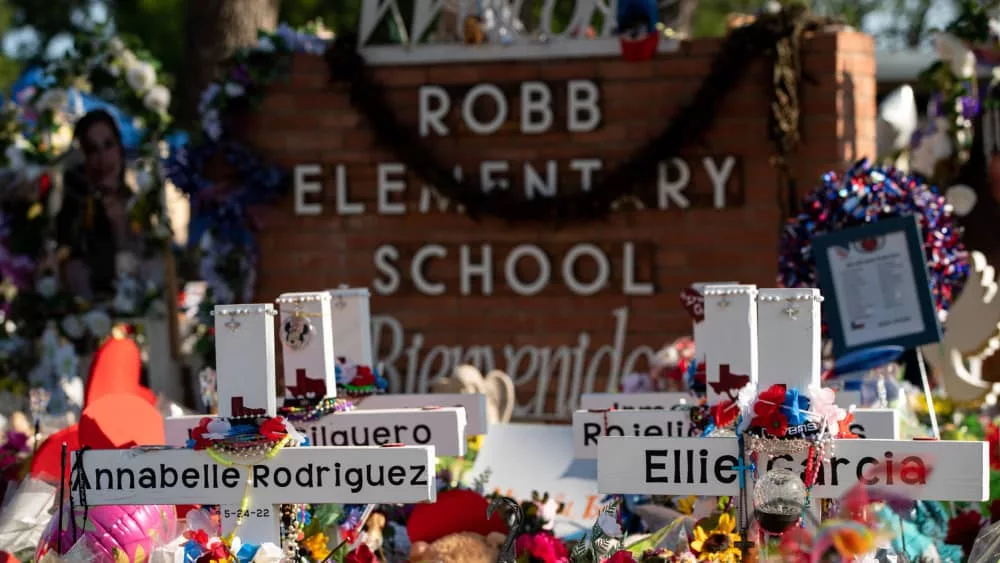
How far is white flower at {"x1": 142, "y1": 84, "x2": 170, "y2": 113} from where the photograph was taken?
933 cm

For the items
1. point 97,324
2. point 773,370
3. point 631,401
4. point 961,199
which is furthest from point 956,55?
point 773,370

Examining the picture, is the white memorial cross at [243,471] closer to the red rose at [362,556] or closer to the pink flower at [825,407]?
the red rose at [362,556]

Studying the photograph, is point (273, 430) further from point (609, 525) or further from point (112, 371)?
point (112, 371)

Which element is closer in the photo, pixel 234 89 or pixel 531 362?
pixel 531 362

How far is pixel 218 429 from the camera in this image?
377 cm

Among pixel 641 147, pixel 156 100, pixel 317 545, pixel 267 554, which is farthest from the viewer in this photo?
pixel 156 100

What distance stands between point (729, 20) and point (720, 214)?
1.21m

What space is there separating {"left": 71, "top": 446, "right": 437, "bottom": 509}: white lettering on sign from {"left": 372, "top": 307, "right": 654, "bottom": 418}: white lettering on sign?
4.31 metres

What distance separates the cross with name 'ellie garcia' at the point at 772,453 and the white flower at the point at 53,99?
6.80 meters

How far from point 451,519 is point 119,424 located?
3.35ft

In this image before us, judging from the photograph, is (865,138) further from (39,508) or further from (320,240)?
(39,508)

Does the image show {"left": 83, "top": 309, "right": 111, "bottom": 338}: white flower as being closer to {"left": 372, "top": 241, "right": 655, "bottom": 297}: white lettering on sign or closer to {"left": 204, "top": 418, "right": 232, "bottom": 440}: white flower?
{"left": 372, "top": 241, "right": 655, "bottom": 297}: white lettering on sign

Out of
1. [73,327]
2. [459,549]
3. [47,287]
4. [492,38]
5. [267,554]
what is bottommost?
[459,549]

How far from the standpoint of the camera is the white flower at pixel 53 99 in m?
9.64
